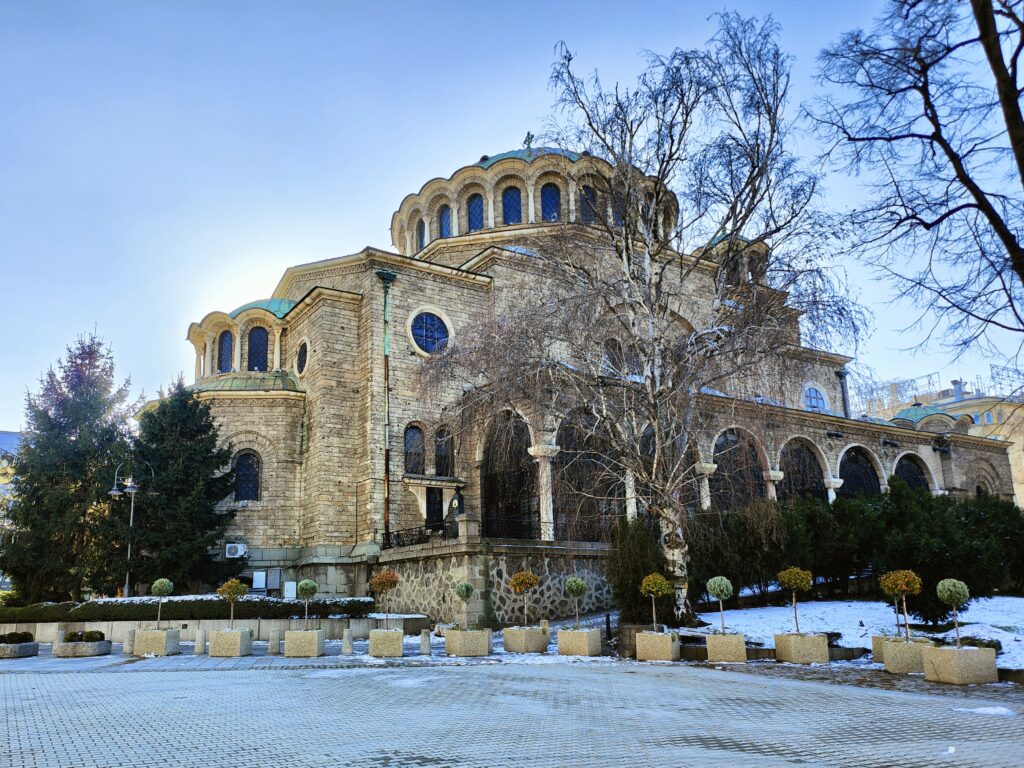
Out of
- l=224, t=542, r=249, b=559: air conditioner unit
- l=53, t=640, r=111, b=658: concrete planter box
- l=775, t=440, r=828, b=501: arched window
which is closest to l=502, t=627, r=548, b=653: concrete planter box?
l=53, t=640, r=111, b=658: concrete planter box

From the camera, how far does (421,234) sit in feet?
98.8

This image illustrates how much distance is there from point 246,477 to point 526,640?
12.1 metres

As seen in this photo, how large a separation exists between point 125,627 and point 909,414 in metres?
32.4

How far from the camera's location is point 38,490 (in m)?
21.1

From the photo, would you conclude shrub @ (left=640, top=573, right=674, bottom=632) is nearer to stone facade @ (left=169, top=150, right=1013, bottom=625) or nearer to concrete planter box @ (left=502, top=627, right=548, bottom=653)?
concrete planter box @ (left=502, top=627, right=548, bottom=653)

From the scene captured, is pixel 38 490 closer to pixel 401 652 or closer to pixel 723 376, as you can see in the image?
pixel 401 652

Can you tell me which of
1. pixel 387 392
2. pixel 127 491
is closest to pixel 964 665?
pixel 387 392

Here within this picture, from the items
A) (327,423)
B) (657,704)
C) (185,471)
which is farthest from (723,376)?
(185,471)

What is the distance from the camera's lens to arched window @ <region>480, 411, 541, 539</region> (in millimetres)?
20656

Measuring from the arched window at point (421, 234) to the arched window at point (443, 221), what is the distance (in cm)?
61

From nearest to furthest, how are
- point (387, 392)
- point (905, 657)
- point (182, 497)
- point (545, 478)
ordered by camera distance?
point (905, 657) → point (545, 478) → point (182, 497) → point (387, 392)

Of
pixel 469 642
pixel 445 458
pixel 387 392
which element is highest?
pixel 387 392

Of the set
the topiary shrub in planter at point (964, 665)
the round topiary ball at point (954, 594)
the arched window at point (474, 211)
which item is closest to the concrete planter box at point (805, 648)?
the round topiary ball at point (954, 594)

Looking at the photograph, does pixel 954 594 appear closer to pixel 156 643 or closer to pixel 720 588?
pixel 720 588
